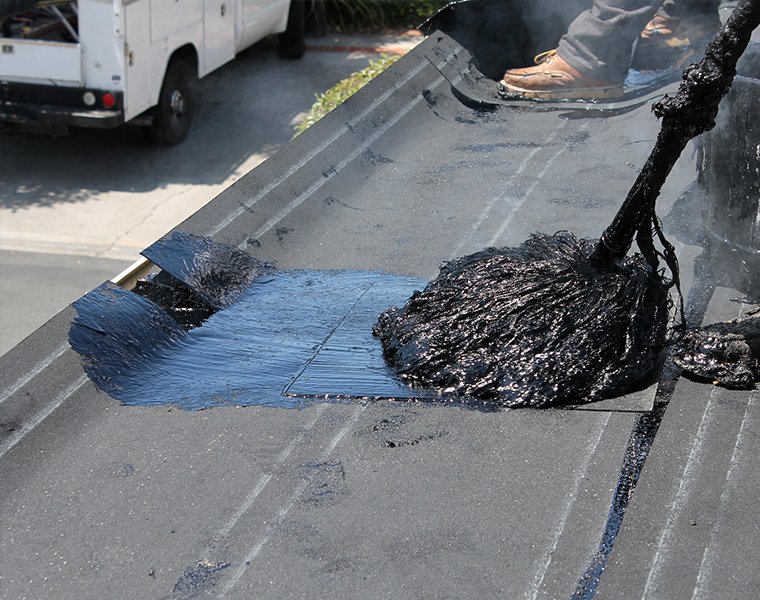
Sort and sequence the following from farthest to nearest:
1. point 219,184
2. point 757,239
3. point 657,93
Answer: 1. point 219,184
2. point 657,93
3. point 757,239

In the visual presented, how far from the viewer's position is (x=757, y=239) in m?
2.87

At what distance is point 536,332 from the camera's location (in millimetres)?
2449

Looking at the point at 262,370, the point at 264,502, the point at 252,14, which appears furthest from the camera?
the point at 252,14

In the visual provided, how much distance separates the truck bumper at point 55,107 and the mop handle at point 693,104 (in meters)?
5.55

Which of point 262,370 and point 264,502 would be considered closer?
point 264,502

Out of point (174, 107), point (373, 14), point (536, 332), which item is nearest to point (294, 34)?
point (373, 14)

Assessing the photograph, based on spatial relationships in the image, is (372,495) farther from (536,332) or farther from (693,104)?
(693,104)

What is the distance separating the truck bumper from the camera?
6.71 m

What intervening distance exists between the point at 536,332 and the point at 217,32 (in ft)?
22.2

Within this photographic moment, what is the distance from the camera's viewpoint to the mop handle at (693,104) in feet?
7.07

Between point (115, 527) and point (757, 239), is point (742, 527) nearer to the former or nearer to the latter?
point (757, 239)

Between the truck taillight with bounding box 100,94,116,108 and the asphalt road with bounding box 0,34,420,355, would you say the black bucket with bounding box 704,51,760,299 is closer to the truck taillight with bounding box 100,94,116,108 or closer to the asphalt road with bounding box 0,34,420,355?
the asphalt road with bounding box 0,34,420,355

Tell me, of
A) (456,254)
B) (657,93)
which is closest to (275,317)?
(456,254)

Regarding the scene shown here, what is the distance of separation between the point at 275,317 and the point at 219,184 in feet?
16.7
